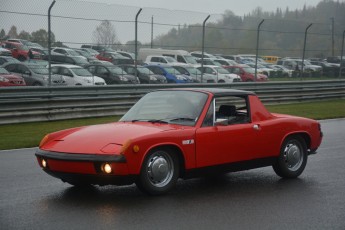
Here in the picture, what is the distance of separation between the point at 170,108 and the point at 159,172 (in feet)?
3.73

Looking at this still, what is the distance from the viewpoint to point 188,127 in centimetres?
756

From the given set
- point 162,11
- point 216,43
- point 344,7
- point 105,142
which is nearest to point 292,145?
point 105,142

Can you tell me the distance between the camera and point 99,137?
720 centimetres

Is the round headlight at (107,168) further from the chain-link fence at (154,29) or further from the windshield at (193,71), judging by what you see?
the windshield at (193,71)

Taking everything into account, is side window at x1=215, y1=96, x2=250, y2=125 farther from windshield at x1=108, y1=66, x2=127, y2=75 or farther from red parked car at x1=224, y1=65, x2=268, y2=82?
red parked car at x1=224, y1=65, x2=268, y2=82

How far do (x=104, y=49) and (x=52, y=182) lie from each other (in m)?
10.5

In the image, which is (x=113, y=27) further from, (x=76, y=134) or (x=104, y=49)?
(x=76, y=134)

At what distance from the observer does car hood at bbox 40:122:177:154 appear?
6938 millimetres

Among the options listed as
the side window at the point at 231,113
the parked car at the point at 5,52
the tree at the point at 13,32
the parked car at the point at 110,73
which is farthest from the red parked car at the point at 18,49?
the side window at the point at 231,113

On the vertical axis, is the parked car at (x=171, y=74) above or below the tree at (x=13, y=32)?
below

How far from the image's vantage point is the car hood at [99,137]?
6938mm

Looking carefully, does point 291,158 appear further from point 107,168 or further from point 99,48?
point 99,48

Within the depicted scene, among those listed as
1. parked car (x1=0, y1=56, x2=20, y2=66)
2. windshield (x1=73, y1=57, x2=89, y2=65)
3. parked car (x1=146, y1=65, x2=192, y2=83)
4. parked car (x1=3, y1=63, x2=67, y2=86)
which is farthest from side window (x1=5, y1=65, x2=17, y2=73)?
parked car (x1=146, y1=65, x2=192, y2=83)

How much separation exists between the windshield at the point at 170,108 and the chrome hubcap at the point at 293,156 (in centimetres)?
161
